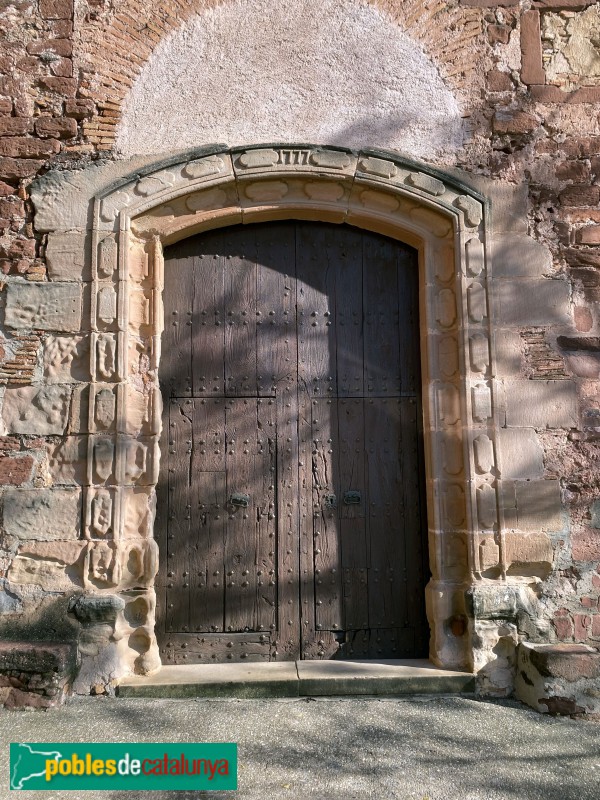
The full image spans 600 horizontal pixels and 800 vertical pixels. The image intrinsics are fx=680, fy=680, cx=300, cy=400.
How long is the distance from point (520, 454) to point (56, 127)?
324cm

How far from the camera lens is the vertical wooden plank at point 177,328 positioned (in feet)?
13.1

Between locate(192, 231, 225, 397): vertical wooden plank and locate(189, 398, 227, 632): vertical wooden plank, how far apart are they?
119 millimetres

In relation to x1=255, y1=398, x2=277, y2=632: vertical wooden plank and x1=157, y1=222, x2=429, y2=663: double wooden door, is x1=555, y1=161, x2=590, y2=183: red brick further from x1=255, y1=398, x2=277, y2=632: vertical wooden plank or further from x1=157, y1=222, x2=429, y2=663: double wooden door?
x1=255, y1=398, x2=277, y2=632: vertical wooden plank

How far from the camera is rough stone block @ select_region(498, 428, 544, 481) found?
12.2 ft

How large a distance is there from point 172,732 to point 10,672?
0.92 metres

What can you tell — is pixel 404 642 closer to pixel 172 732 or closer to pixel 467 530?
pixel 467 530

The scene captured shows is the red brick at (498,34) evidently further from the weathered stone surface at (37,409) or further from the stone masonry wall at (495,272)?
the weathered stone surface at (37,409)

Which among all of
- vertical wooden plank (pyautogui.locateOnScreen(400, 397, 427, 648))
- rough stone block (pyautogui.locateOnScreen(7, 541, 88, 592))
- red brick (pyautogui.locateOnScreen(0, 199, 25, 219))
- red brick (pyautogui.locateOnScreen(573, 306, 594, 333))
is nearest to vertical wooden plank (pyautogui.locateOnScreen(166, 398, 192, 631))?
rough stone block (pyautogui.locateOnScreen(7, 541, 88, 592))

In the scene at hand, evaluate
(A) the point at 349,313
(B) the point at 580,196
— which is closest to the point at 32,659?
(A) the point at 349,313

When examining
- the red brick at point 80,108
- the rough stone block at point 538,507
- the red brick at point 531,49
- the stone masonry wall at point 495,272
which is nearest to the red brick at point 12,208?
the stone masonry wall at point 495,272

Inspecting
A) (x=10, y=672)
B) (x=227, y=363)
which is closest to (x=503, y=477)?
(x=227, y=363)

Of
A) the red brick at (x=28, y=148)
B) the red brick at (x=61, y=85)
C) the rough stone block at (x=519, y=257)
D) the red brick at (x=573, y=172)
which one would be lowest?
the rough stone block at (x=519, y=257)

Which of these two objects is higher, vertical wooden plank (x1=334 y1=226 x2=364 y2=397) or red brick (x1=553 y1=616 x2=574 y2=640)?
vertical wooden plank (x1=334 y1=226 x2=364 y2=397)

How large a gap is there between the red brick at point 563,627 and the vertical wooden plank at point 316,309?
1.74 meters
